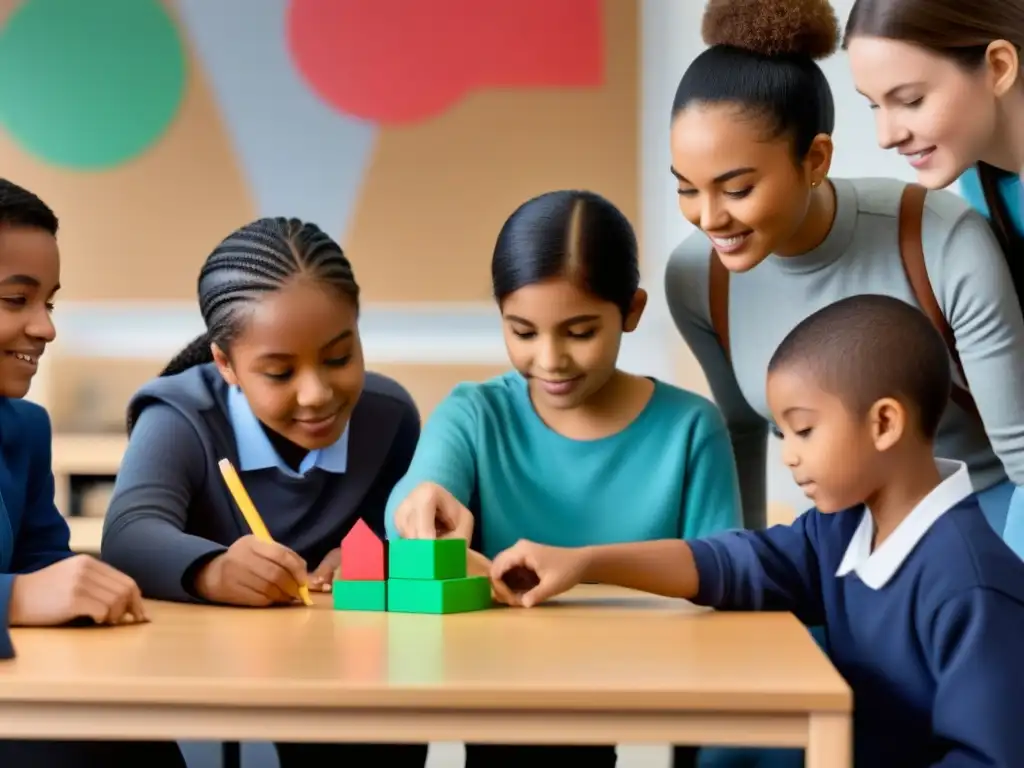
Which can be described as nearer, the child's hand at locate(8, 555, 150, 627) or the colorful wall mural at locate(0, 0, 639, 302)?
the child's hand at locate(8, 555, 150, 627)

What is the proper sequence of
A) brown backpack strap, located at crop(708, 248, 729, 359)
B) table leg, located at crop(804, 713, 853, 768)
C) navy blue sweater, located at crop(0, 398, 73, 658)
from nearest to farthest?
table leg, located at crop(804, 713, 853, 768) < navy blue sweater, located at crop(0, 398, 73, 658) < brown backpack strap, located at crop(708, 248, 729, 359)

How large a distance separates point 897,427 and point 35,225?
2.73ft

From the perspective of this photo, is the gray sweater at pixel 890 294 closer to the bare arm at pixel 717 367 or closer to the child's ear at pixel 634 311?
the bare arm at pixel 717 367

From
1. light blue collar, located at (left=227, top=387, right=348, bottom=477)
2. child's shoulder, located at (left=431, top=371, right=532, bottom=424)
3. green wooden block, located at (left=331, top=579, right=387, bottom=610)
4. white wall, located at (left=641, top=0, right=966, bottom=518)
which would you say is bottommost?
green wooden block, located at (left=331, top=579, right=387, bottom=610)

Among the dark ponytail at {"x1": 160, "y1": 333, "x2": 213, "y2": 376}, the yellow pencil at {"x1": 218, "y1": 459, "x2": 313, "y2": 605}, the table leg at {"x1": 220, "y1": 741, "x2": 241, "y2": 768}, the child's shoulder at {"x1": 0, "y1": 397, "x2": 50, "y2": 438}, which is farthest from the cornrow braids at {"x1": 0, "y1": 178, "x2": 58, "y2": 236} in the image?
the table leg at {"x1": 220, "y1": 741, "x2": 241, "y2": 768}

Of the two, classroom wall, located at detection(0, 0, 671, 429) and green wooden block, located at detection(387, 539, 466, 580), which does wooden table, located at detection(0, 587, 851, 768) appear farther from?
classroom wall, located at detection(0, 0, 671, 429)

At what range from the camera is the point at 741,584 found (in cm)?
121

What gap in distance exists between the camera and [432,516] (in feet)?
4.21

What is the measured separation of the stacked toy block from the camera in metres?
1.17

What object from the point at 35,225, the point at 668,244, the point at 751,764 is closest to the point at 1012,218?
the point at 751,764

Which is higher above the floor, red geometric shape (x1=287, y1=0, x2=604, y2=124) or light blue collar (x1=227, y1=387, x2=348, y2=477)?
red geometric shape (x1=287, y1=0, x2=604, y2=124)

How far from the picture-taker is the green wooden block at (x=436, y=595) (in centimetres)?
117

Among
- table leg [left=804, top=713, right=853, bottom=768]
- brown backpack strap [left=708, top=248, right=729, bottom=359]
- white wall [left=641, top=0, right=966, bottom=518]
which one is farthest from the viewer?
white wall [left=641, top=0, right=966, bottom=518]

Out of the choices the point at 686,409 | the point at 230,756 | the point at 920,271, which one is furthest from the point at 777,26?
the point at 230,756
